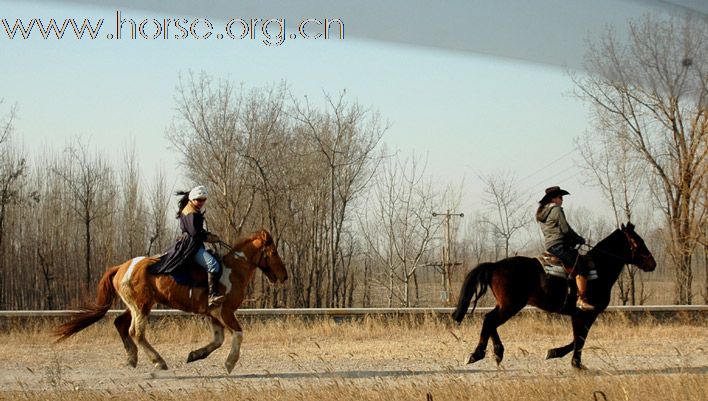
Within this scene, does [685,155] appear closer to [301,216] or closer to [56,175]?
[301,216]

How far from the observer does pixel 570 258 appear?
35.4 feet

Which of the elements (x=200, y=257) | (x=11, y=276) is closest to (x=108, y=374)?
(x=200, y=257)

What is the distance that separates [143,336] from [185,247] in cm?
113

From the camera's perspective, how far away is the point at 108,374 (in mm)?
10031

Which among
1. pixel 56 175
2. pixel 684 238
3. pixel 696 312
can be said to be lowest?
pixel 696 312

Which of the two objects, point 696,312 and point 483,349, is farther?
point 696,312

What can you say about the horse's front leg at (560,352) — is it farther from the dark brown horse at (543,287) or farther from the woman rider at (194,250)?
the woman rider at (194,250)

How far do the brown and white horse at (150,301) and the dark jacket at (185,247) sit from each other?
0.13m

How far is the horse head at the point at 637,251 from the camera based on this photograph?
11.2m

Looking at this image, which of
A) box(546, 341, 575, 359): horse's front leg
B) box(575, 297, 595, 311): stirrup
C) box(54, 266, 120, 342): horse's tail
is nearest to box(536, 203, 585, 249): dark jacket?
box(575, 297, 595, 311): stirrup

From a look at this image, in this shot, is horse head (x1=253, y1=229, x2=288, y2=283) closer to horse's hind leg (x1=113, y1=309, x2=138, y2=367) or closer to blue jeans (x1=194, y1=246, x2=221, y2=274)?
blue jeans (x1=194, y1=246, x2=221, y2=274)

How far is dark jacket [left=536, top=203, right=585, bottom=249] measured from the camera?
35.3ft

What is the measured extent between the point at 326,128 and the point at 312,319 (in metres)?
11.1

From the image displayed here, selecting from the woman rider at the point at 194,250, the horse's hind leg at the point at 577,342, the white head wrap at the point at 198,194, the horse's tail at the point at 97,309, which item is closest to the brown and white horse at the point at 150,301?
the horse's tail at the point at 97,309
